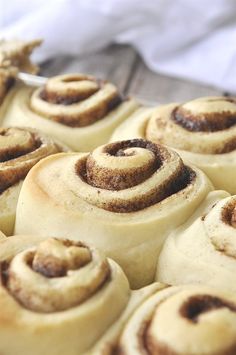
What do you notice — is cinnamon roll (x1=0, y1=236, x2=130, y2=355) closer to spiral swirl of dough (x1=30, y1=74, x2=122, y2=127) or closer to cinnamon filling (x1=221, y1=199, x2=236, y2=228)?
cinnamon filling (x1=221, y1=199, x2=236, y2=228)

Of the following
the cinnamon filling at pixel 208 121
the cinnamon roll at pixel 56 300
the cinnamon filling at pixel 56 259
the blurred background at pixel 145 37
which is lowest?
the blurred background at pixel 145 37

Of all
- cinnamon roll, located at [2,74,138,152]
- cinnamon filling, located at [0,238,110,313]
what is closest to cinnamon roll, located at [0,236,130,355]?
cinnamon filling, located at [0,238,110,313]

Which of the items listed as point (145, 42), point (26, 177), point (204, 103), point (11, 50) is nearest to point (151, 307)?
point (26, 177)

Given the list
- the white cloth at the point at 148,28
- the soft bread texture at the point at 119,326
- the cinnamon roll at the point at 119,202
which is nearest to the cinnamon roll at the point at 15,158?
the cinnamon roll at the point at 119,202

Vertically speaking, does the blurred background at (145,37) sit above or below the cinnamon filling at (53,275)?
below

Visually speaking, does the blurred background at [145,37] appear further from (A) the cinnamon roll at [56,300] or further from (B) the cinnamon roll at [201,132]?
(A) the cinnamon roll at [56,300]

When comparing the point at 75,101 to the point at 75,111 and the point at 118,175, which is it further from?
the point at 118,175

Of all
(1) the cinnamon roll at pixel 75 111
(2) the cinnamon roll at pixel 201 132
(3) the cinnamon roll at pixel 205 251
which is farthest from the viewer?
(1) the cinnamon roll at pixel 75 111
